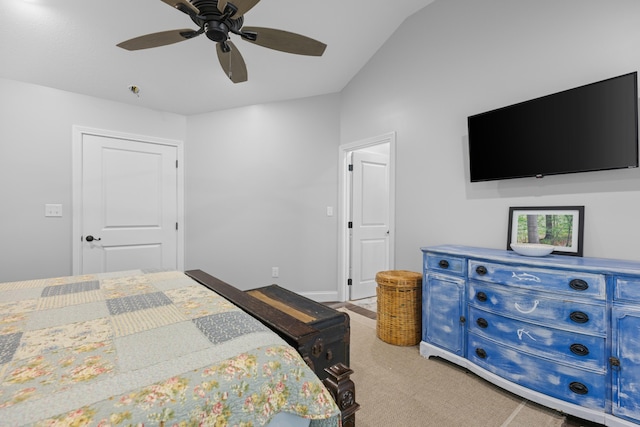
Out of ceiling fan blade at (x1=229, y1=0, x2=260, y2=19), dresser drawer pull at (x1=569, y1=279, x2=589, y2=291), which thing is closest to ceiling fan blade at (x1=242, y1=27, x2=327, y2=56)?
ceiling fan blade at (x1=229, y1=0, x2=260, y2=19)

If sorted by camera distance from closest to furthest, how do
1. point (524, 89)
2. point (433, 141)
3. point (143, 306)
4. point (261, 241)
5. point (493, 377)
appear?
point (143, 306), point (493, 377), point (524, 89), point (433, 141), point (261, 241)

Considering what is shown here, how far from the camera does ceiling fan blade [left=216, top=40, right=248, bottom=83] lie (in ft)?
5.82

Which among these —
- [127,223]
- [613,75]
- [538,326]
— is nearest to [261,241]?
[127,223]

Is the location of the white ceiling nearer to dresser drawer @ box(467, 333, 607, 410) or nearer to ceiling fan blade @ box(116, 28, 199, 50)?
ceiling fan blade @ box(116, 28, 199, 50)

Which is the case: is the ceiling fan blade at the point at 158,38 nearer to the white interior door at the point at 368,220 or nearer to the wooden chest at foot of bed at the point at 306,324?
the wooden chest at foot of bed at the point at 306,324

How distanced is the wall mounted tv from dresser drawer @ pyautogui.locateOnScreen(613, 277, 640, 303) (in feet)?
2.19

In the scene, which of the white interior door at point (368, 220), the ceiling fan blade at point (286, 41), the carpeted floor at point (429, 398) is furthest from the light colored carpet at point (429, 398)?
the ceiling fan blade at point (286, 41)

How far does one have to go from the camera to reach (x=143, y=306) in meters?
1.32

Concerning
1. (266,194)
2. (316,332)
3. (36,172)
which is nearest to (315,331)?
(316,332)

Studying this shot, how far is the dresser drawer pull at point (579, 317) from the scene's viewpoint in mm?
1561

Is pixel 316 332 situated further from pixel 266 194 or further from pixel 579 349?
pixel 266 194

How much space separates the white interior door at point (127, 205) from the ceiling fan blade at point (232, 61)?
1845 mm

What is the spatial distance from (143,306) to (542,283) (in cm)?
214

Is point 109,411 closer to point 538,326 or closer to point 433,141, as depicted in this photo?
point 538,326
